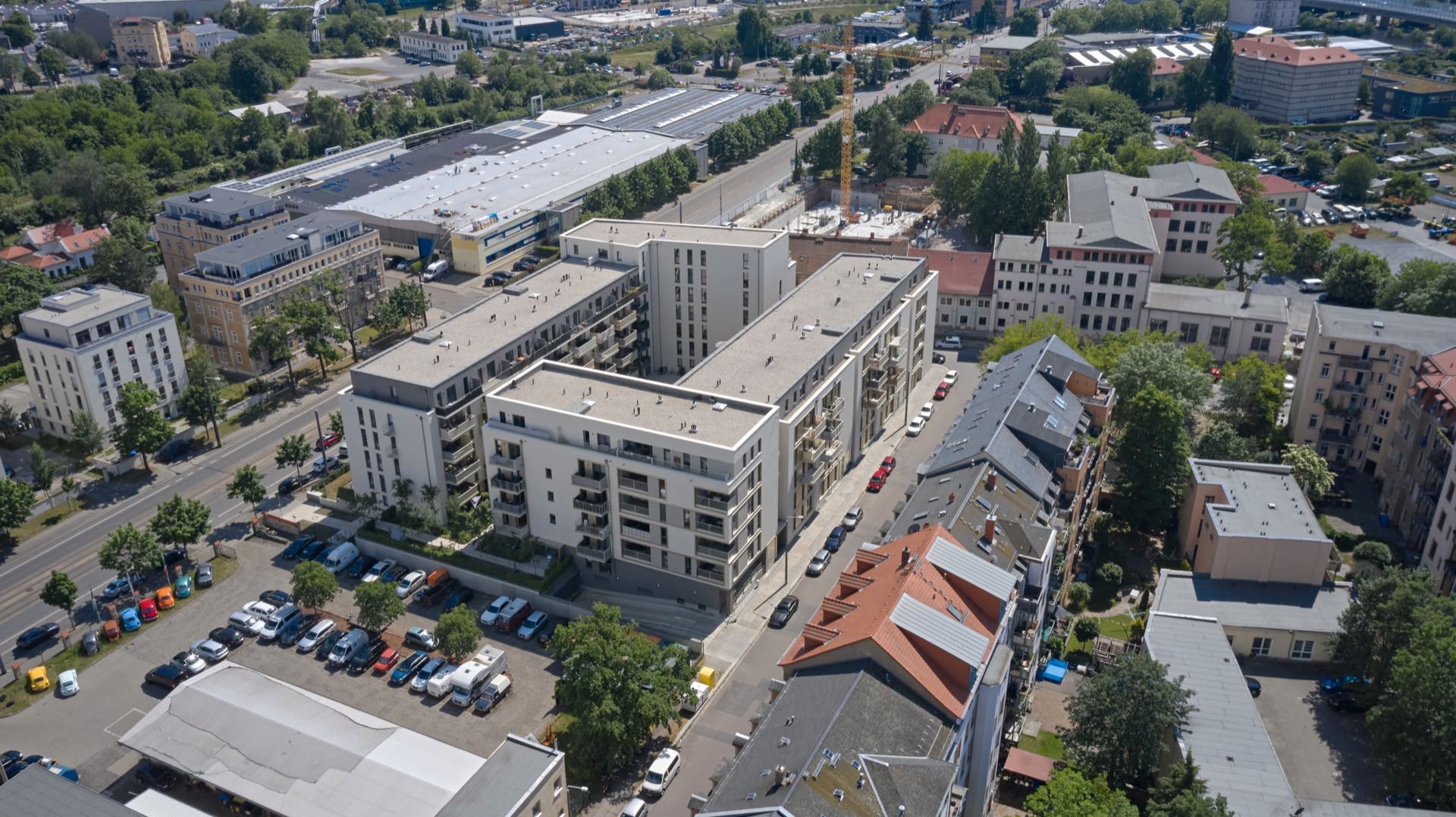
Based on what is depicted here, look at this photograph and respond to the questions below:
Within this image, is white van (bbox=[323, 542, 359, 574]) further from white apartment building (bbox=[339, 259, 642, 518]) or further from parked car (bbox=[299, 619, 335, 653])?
parked car (bbox=[299, 619, 335, 653])

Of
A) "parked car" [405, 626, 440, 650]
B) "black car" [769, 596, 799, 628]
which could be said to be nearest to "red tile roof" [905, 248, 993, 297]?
"black car" [769, 596, 799, 628]

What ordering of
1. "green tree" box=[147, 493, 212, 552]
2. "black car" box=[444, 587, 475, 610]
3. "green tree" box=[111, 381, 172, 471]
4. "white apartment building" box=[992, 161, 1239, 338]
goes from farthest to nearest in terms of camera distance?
"white apartment building" box=[992, 161, 1239, 338] < "green tree" box=[111, 381, 172, 471] < "green tree" box=[147, 493, 212, 552] < "black car" box=[444, 587, 475, 610]

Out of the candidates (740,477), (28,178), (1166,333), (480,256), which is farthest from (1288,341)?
(28,178)

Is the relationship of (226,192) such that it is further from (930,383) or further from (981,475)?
(981,475)

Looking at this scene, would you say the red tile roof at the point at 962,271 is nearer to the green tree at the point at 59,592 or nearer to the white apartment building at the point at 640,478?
the white apartment building at the point at 640,478

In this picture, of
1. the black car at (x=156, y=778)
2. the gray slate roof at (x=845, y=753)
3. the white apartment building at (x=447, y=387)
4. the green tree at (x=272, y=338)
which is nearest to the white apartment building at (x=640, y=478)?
the white apartment building at (x=447, y=387)

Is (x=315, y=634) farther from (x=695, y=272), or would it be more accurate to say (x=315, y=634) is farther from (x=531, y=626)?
(x=695, y=272)

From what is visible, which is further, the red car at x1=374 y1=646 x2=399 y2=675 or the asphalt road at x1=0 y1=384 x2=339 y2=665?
the asphalt road at x1=0 y1=384 x2=339 y2=665
